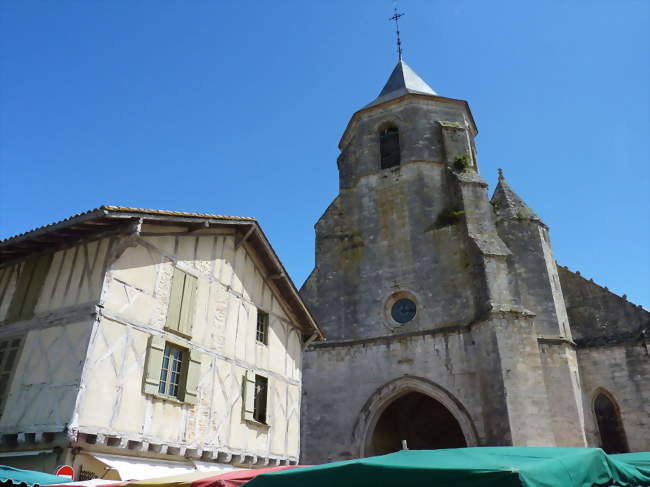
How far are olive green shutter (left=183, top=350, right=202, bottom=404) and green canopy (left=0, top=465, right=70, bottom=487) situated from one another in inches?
110

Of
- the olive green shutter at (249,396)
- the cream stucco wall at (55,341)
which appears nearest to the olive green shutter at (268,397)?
the olive green shutter at (249,396)

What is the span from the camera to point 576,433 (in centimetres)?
1360

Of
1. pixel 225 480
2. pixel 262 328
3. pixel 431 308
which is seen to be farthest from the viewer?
pixel 431 308

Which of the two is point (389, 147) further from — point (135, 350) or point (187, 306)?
point (135, 350)

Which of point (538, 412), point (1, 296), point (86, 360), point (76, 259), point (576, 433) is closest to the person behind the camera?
point (86, 360)

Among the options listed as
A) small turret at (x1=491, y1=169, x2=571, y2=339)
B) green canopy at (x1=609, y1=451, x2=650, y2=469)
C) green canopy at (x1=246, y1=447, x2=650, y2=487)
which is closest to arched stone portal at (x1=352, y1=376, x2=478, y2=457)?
small turret at (x1=491, y1=169, x2=571, y2=339)

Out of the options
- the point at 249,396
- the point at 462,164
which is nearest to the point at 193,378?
the point at 249,396

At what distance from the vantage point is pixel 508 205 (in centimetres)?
1752

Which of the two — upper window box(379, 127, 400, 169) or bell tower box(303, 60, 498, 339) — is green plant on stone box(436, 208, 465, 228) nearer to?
bell tower box(303, 60, 498, 339)

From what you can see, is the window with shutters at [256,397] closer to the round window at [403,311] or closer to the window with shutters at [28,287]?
the window with shutters at [28,287]

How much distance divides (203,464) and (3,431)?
117 inches

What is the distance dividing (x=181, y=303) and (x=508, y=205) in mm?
12667

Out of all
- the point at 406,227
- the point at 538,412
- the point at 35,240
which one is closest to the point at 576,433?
the point at 538,412

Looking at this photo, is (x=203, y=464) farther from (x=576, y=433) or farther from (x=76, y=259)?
(x=576, y=433)
